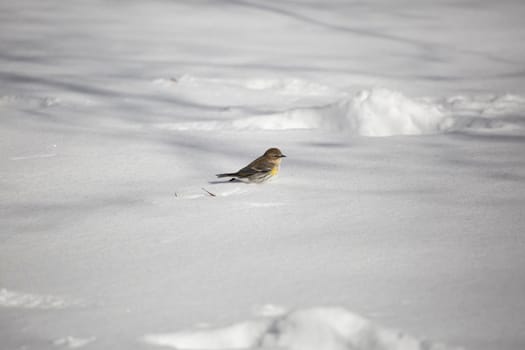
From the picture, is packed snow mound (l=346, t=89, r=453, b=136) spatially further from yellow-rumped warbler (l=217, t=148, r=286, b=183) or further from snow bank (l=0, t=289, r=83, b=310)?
snow bank (l=0, t=289, r=83, b=310)

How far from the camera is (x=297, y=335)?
1.74 meters

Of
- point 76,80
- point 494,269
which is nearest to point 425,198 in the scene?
point 494,269

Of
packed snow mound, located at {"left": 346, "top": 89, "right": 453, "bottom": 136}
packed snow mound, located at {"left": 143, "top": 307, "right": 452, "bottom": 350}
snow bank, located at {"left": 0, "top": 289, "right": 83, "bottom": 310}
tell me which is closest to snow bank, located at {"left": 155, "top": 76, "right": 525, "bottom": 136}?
packed snow mound, located at {"left": 346, "top": 89, "right": 453, "bottom": 136}

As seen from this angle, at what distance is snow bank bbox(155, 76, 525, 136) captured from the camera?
14.1 feet

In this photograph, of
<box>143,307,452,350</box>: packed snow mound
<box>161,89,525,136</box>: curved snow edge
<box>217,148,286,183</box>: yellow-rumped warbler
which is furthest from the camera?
<box>161,89,525,136</box>: curved snow edge

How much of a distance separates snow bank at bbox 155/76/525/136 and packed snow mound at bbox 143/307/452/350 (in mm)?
2594

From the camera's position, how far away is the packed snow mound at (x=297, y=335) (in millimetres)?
1719

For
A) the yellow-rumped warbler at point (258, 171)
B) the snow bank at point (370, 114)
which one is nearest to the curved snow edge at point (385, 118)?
the snow bank at point (370, 114)

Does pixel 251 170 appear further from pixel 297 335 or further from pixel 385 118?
pixel 297 335

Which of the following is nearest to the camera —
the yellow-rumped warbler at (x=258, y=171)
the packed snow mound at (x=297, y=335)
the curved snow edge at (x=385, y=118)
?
the packed snow mound at (x=297, y=335)

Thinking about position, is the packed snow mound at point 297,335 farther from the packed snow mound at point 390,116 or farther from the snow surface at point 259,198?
the packed snow mound at point 390,116

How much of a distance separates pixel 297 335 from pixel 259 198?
1348 millimetres

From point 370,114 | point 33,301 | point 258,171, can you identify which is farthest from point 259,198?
point 370,114

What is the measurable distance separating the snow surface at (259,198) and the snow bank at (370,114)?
0.7 inches
